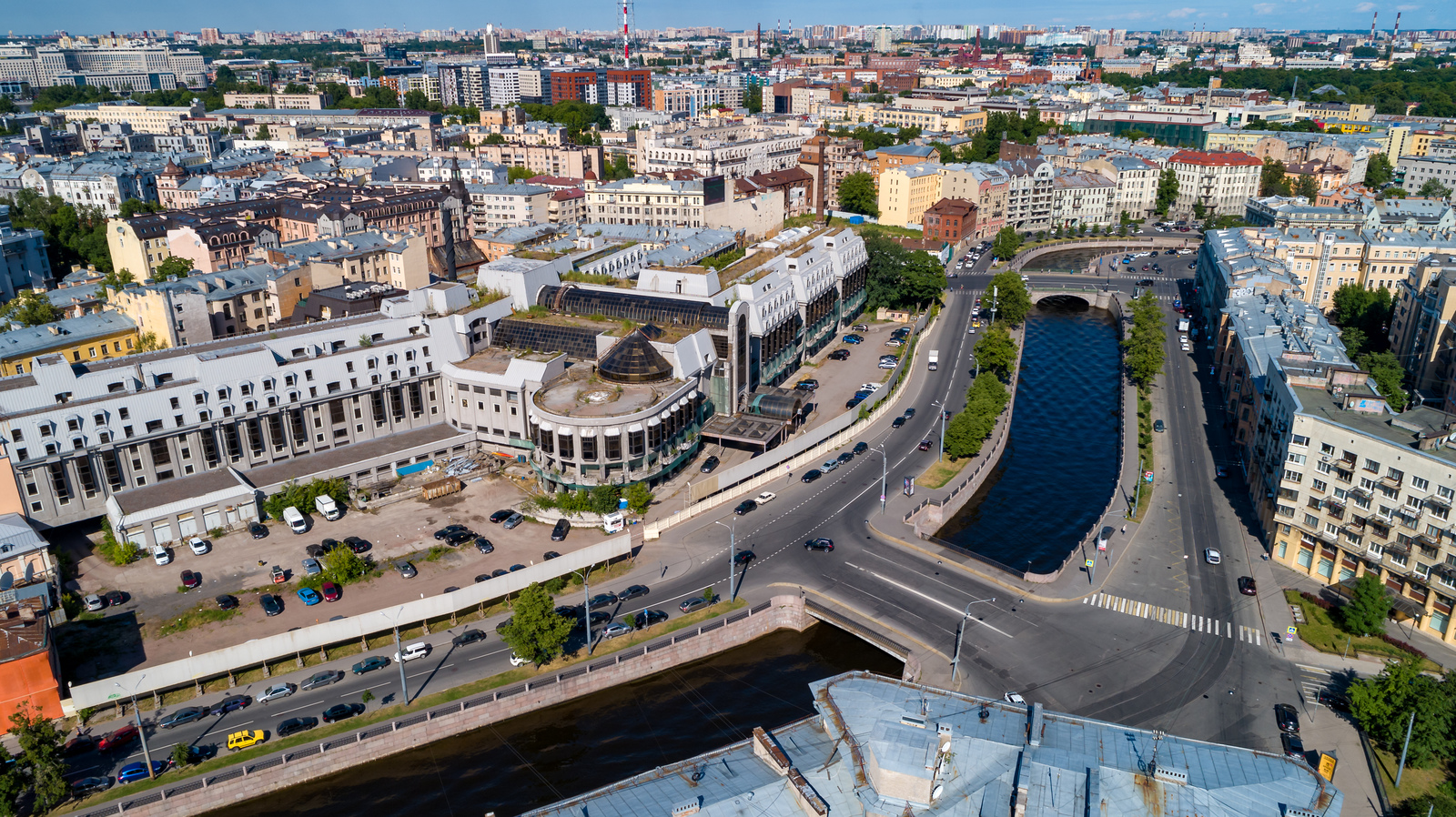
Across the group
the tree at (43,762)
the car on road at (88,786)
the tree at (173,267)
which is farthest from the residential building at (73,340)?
the car on road at (88,786)

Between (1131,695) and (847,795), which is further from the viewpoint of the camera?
(1131,695)

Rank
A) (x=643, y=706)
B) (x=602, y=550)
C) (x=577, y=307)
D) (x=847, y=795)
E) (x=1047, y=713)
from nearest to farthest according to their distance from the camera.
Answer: (x=847, y=795)
(x=1047, y=713)
(x=643, y=706)
(x=602, y=550)
(x=577, y=307)

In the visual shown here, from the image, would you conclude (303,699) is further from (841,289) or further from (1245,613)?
(841,289)

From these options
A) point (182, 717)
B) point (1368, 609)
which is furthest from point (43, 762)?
point (1368, 609)

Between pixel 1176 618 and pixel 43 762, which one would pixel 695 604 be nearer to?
pixel 1176 618

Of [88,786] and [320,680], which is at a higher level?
[320,680]

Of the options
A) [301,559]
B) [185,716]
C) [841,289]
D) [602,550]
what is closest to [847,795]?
[602,550]

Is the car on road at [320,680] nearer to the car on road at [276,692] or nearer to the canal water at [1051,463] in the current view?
the car on road at [276,692]
